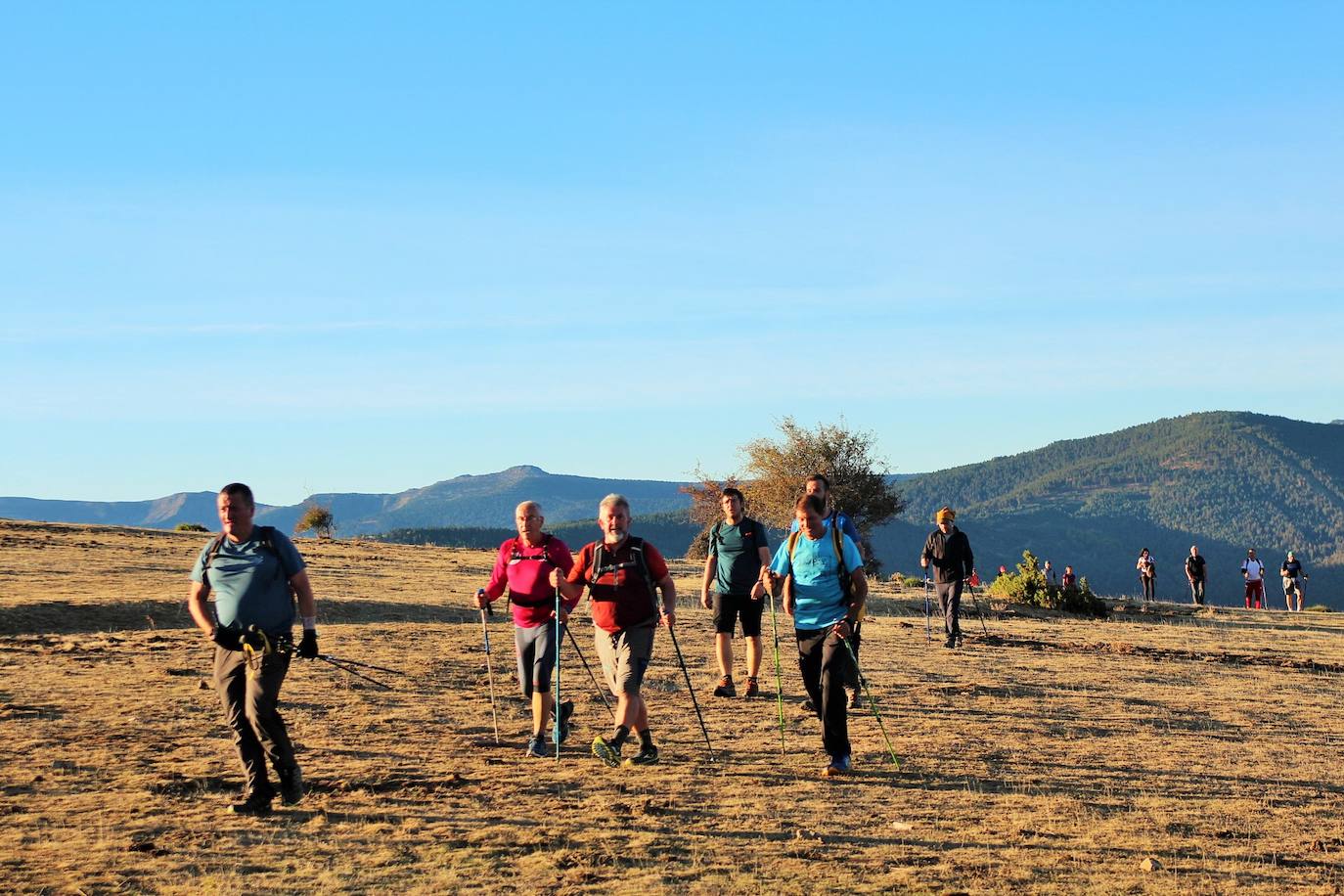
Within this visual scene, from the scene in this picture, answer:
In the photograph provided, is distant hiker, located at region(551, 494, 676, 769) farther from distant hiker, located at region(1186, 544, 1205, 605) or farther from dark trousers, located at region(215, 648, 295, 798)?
distant hiker, located at region(1186, 544, 1205, 605)

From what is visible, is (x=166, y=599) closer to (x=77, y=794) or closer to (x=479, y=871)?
(x=77, y=794)

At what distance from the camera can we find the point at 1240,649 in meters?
23.0

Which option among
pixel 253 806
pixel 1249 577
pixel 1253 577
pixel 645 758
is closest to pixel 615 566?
pixel 645 758

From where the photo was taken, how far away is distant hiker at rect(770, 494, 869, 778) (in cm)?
1025

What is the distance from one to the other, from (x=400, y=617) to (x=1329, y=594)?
527 feet

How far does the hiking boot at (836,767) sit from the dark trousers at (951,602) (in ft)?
28.8

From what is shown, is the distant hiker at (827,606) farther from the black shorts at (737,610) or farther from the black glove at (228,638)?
the black glove at (228,638)

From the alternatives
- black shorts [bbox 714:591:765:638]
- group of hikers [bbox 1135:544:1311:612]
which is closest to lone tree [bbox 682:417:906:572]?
group of hikers [bbox 1135:544:1311:612]

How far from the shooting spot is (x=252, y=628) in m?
A: 8.86

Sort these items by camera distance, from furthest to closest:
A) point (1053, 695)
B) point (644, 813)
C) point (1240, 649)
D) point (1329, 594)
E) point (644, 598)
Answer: point (1329, 594), point (1240, 649), point (1053, 695), point (644, 598), point (644, 813)

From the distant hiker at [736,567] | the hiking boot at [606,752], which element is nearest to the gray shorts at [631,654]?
the hiking boot at [606,752]

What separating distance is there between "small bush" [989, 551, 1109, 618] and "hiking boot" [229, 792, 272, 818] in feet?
85.0

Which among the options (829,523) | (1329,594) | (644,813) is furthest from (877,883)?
(1329,594)

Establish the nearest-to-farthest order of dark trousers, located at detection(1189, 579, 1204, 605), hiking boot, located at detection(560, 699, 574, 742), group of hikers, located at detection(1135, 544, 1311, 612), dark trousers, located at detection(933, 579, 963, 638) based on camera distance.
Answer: hiking boot, located at detection(560, 699, 574, 742)
dark trousers, located at detection(933, 579, 963, 638)
group of hikers, located at detection(1135, 544, 1311, 612)
dark trousers, located at detection(1189, 579, 1204, 605)
